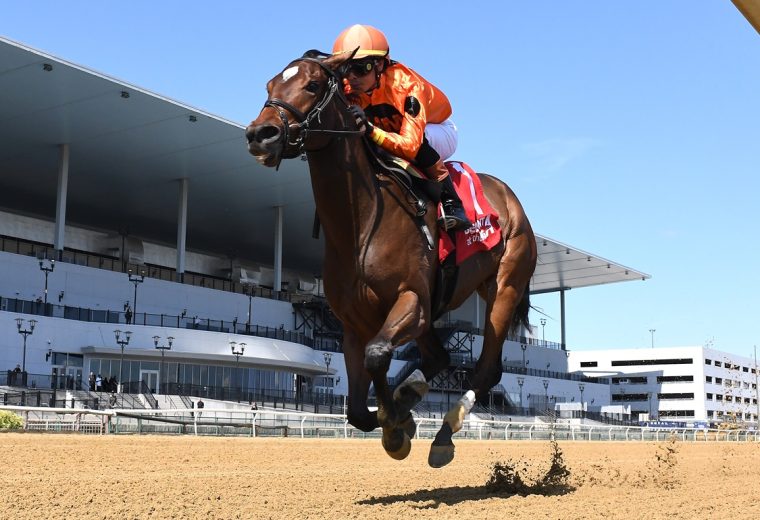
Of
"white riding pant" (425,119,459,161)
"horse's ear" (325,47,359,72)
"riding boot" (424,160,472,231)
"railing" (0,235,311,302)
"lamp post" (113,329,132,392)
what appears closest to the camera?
"horse's ear" (325,47,359,72)

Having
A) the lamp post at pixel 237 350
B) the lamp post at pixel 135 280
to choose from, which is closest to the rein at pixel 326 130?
the lamp post at pixel 237 350

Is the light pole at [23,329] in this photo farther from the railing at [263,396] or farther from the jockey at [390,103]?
the jockey at [390,103]

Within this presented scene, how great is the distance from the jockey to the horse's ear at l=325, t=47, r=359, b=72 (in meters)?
0.12

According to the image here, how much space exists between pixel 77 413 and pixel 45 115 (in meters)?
21.8

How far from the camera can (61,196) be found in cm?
4434

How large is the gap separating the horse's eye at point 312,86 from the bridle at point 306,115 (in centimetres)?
8

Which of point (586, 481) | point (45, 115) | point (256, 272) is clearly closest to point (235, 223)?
point (256, 272)

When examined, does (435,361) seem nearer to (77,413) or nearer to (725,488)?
(725,488)

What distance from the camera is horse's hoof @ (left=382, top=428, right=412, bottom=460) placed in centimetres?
613

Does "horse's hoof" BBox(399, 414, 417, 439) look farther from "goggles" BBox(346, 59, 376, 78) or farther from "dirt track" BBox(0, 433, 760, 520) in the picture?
"goggles" BBox(346, 59, 376, 78)

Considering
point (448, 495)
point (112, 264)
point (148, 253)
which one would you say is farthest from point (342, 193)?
point (148, 253)

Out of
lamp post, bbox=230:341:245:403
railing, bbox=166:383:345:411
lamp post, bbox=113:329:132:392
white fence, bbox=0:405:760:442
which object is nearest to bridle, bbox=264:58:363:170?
white fence, bbox=0:405:760:442

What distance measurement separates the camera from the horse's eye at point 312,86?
562cm

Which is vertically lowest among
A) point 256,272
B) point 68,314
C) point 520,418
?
point 520,418
